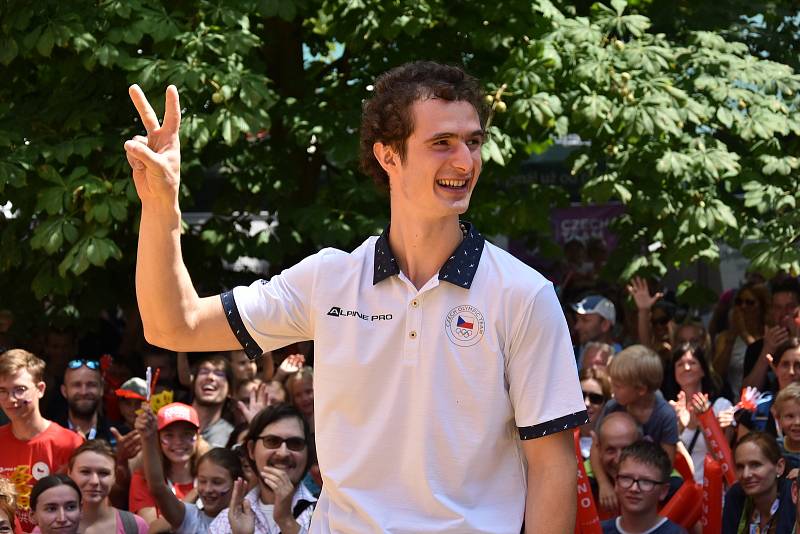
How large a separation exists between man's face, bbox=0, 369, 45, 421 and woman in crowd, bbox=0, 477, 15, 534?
791 mm

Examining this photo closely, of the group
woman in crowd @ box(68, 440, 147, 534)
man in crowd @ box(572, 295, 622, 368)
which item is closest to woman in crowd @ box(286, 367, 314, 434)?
woman in crowd @ box(68, 440, 147, 534)

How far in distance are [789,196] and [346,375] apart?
20.2ft

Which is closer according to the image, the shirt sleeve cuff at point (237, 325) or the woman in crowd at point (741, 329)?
the shirt sleeve cuff at point (237, 325)

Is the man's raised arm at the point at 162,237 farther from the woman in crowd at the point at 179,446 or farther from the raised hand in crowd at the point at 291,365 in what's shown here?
the raised hand in crowd at the point at 291,365

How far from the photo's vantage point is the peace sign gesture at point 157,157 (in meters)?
2.85

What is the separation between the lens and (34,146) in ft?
25.4

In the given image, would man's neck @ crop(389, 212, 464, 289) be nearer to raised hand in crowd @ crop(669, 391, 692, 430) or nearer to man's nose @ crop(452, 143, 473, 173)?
man's nose @ crop(452, 143, 473, 173)

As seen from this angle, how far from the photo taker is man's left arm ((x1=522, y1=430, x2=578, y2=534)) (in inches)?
112

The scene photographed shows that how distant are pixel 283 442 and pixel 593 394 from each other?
206 centimetres

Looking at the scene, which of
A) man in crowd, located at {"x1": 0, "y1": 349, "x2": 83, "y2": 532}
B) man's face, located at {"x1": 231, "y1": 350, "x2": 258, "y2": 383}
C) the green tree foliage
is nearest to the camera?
man in crowd, located at {"x1": 0, "y1": 349, "x2": 83, "y2": 532}

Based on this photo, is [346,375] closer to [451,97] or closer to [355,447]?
[355,447]

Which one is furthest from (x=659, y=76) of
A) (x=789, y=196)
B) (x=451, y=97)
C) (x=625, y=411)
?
(x=451, y=97)

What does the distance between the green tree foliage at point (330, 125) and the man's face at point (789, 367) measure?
80cm

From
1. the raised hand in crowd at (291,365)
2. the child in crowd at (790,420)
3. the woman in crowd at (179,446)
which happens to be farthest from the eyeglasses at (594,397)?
the woman in crowd at (179,446)
